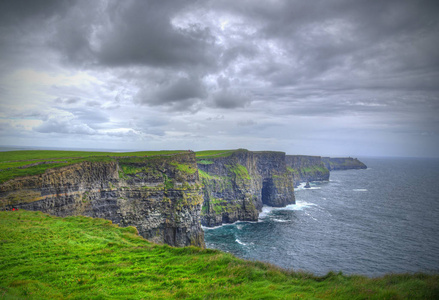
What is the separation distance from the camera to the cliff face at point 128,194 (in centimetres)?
3809

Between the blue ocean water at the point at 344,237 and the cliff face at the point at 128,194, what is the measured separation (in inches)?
544

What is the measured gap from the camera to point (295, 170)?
7505 inches

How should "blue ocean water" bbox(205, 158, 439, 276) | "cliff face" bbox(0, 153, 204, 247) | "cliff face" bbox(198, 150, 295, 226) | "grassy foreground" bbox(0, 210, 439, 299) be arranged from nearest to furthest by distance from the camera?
"grassy foreground" bbox(0, 210, 439, 299) → "cliff face" bbox(0, 153, 204, 247) → "blue ocean water" bbox(205, 158, 439, 276) → "cliff face" bbox(198, 150, 295, 226)

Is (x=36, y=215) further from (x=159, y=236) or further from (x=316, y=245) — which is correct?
(x=316, y=245)

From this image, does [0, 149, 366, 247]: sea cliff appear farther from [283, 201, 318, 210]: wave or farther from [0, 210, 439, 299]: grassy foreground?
[283, 201, 318, 210]: wave

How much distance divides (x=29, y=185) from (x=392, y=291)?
46.6m

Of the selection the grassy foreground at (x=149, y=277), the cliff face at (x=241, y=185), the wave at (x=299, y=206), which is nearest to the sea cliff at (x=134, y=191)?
the cliff face at (x=241, y=185)

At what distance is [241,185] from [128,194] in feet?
179

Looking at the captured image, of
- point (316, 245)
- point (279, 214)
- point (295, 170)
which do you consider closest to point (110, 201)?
point (316, 245)

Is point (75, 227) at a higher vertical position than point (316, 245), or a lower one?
higher

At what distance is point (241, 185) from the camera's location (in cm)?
9831

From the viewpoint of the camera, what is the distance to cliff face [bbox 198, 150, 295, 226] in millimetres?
89438

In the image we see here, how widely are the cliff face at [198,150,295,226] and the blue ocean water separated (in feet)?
17.5

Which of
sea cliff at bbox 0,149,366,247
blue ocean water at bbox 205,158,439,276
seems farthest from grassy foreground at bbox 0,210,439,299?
blue ocean water at bbox 205,158,439,276
